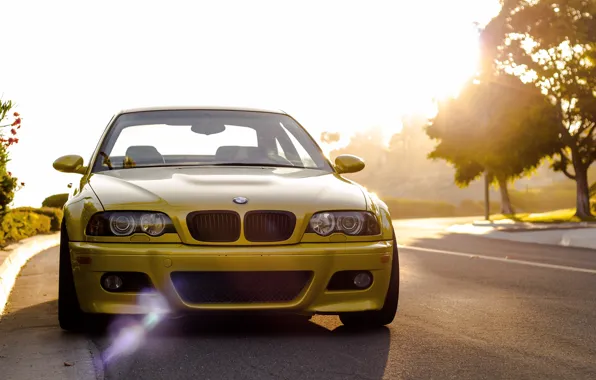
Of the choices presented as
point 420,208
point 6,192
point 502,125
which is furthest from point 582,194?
point 420,208

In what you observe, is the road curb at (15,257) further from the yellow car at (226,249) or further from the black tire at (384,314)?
the black tire at (384,314)

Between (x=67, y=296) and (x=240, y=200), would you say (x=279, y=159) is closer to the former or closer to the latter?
(x=240, y=200)

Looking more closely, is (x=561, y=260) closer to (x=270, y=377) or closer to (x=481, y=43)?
(x=270, y=377)

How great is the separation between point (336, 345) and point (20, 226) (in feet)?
46.5

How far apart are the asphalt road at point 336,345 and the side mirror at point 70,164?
3.82 ft

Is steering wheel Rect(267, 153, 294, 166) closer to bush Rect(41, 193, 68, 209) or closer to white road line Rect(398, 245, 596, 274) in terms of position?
white road line Rect(398, 245, 596, 274)

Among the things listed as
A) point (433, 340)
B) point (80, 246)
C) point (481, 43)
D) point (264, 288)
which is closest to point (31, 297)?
point (80, 246)

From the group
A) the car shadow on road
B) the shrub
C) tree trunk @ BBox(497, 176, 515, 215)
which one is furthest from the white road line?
the shrub

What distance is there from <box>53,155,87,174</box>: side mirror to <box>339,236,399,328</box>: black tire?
243 cm

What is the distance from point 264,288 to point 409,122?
351ft

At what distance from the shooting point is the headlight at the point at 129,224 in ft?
18.6

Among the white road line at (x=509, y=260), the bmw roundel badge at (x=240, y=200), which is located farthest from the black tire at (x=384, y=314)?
the white road line at (x=509, y=260)

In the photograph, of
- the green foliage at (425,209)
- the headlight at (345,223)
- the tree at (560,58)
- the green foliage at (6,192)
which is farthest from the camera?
the green foliage at (425,209)

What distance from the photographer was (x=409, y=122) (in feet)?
365
